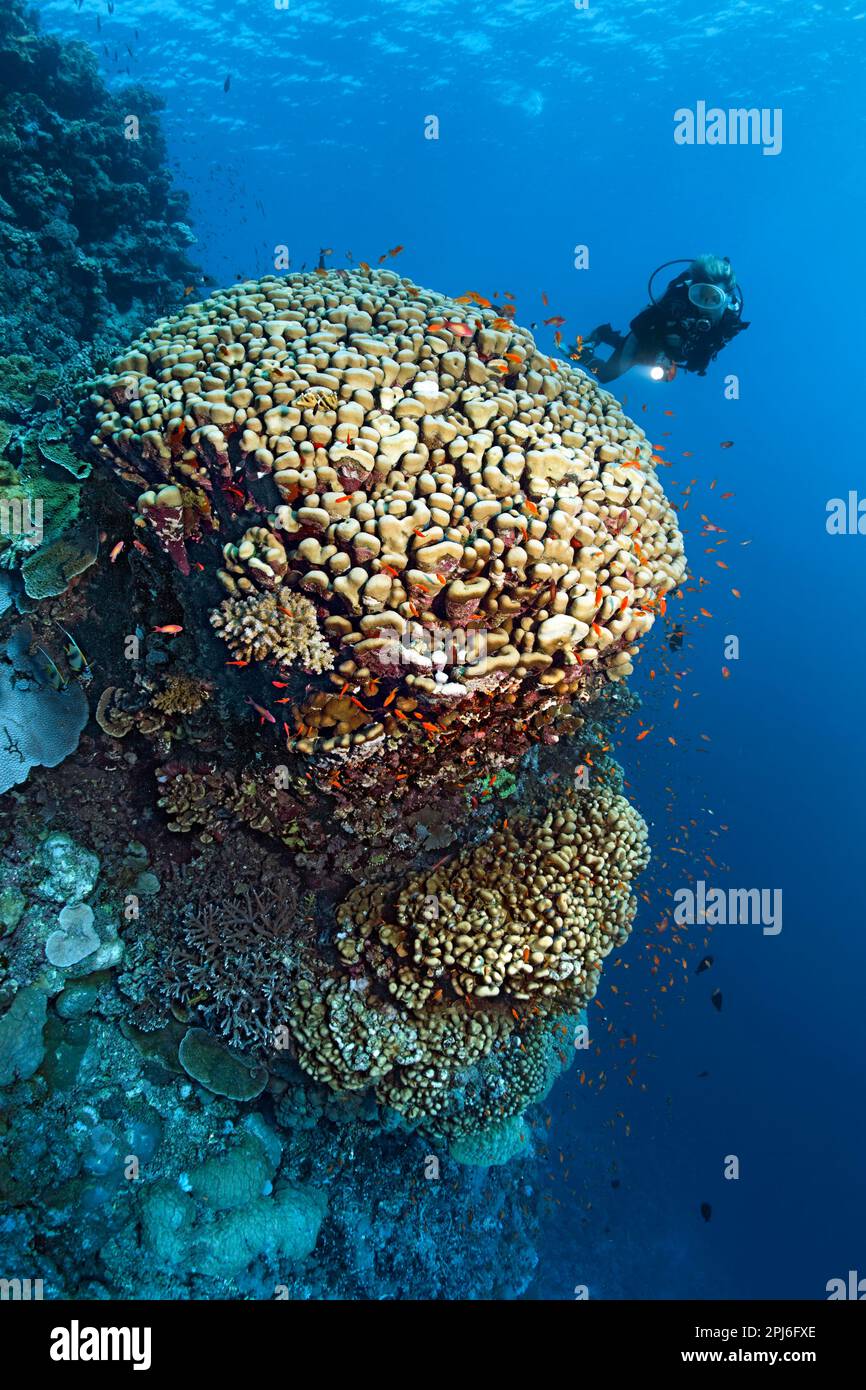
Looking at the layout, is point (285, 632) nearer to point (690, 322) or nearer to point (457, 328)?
point (457, 328)

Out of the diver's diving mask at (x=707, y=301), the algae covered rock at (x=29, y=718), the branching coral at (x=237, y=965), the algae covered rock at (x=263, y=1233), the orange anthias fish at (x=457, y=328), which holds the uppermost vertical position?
the diver's diving mask at (x=707, y=301)

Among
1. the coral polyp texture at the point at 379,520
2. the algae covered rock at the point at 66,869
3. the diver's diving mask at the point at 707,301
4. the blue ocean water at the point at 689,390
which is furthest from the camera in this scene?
the blue ocean water at the point at 689,390

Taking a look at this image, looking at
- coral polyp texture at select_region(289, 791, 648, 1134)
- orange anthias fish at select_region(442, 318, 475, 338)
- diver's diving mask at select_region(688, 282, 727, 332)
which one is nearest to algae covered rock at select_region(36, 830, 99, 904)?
coral polyp texture at select_region(289, 791, 648, 1134)

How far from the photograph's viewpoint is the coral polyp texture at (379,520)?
4188mm

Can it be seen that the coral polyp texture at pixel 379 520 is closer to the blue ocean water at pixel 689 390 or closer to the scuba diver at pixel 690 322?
the scuba diver at pixel 690 322

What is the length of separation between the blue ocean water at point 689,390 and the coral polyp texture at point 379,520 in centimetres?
1586

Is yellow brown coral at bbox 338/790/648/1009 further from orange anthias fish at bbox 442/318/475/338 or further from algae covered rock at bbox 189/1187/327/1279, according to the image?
orange anthias fish at bbox 442/318/475/338

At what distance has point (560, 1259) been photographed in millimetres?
17562

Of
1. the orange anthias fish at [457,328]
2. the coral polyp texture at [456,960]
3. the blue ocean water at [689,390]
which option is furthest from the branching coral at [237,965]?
the blue ocean water at [689,390]

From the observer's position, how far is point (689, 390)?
62.8m

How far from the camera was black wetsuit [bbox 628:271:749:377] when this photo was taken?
32.5 ft

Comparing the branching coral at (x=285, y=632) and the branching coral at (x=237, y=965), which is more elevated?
the branching coral at (x=285, y=632)

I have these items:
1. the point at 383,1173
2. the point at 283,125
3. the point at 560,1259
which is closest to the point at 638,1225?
the point at 560,1259

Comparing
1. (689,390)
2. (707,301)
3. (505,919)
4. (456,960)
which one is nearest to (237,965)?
(456,960)
